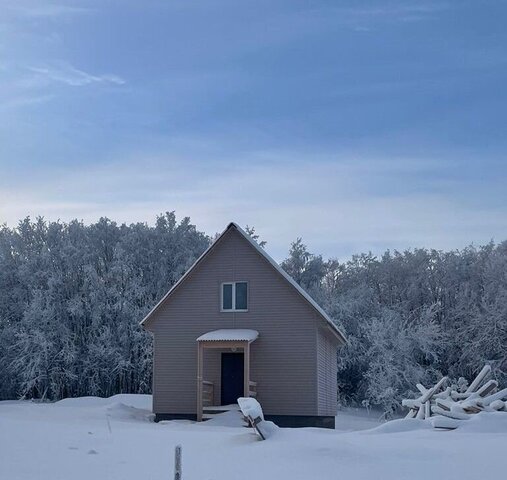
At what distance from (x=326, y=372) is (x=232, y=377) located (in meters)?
3.84

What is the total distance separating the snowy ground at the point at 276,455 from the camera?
11.0 meters

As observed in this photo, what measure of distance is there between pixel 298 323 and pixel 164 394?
589 centimetres

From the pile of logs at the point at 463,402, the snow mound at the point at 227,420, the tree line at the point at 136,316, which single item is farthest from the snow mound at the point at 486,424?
the tree line at the point at 136,316

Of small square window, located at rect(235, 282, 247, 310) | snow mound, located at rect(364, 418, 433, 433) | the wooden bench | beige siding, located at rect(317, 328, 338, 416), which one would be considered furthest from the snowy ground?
small square window, located at rect(235, 282, 247, 310)

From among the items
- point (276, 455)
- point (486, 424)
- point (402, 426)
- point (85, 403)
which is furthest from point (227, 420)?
point (276, 455)

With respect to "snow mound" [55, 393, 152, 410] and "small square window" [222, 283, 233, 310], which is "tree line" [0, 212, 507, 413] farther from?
"small square window" [222, 283, 233, 310]

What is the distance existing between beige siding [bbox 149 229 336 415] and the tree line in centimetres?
1467

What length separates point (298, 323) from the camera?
2938 cm

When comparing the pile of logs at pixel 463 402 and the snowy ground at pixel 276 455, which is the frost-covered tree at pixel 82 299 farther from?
the snowy ground at pixel 276 455

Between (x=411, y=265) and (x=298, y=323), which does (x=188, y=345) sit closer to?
(x=298, y=323)

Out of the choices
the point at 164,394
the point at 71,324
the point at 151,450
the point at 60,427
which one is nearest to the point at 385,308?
the point at 71,324

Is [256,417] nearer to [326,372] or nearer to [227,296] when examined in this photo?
[227,296]

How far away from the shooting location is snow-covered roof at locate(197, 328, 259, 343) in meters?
28.1

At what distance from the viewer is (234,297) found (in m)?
30.3
